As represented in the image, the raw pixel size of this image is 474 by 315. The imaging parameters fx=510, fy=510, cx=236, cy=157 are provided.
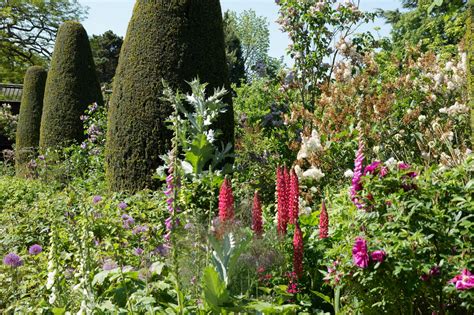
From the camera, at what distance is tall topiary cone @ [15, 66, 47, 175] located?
1351cm

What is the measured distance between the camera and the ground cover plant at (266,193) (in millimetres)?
2336

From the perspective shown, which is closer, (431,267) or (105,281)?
(431,267)

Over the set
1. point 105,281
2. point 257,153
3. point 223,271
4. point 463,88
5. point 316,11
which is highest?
point 316,11

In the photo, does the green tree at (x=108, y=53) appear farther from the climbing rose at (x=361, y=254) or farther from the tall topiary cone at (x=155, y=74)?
the climbing rose at (x=361, y=254)

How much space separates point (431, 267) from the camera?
2.27 meters

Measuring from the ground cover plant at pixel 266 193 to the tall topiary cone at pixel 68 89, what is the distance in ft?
0.27

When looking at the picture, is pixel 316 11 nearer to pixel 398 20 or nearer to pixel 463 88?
pixel 463 88

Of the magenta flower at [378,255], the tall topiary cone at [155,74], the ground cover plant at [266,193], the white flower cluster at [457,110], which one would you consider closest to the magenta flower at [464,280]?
the ground cover plant at [266,193]

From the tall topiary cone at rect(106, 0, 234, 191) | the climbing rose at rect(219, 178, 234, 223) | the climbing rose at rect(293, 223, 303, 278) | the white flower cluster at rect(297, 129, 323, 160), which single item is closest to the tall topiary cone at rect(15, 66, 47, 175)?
the tall topiary cone at rect(106, 0, 234, 191)

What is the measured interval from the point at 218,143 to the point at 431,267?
4.28m

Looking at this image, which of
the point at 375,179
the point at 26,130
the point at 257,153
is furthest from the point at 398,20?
the point at 375,179

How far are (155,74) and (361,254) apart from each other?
14.9 feet

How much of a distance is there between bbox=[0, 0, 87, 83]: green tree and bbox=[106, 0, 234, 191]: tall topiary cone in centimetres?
2411

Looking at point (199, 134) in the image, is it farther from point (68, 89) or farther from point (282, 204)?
point (68, 89)
